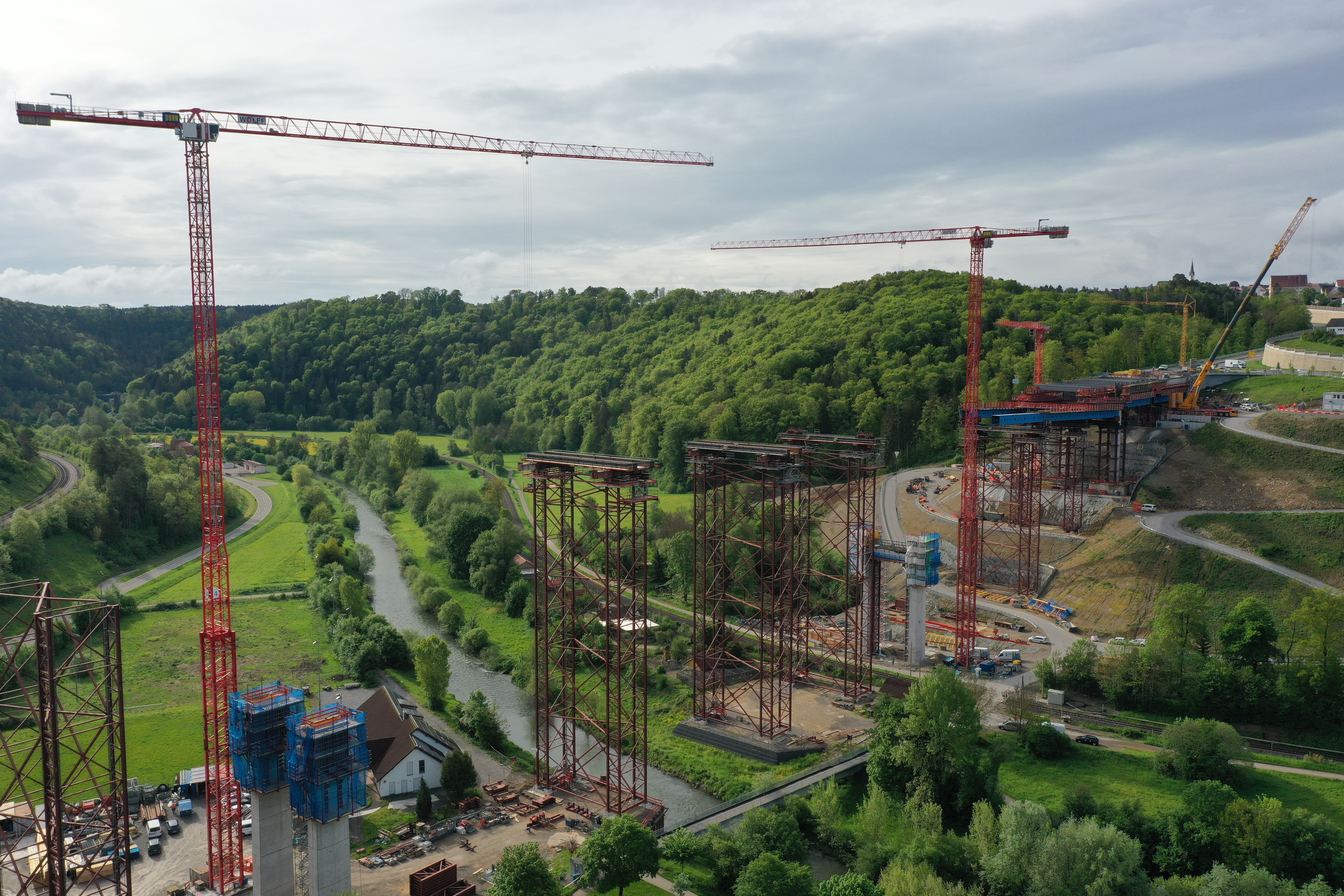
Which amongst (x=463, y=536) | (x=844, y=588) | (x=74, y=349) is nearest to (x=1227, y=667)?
(x=844, y=588)

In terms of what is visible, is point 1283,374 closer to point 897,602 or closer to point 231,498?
point 897,602

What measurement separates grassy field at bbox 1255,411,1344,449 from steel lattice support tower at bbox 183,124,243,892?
209 ft

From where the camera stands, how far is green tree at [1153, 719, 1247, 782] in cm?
3309

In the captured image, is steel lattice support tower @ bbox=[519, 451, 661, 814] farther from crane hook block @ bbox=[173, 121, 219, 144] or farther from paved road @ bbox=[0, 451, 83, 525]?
paved road @ bbox=[0, 451, 83, 525]

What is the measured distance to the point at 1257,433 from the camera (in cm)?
6191

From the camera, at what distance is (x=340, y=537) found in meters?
72.0

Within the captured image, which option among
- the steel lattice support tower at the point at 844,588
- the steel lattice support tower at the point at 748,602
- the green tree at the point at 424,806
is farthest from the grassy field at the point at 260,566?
the steel lattice support tower at the point at 844,588

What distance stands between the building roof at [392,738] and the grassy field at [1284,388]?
220 feet

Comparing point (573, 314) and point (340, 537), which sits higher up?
point (573, 314)

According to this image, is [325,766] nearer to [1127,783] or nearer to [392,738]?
[392,738]

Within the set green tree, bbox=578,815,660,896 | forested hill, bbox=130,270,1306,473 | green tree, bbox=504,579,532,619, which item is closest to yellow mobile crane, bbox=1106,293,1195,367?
forested hill, bbox=130,270,1306,473

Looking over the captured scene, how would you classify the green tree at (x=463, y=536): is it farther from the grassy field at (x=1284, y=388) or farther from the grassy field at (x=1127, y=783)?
the grassy field at (x=1284, y=388)

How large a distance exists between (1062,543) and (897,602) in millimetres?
12041

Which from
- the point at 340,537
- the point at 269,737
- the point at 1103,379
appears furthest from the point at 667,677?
the point at 1103,379
